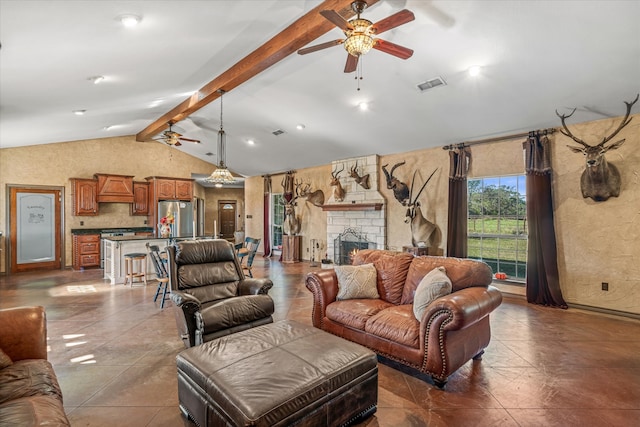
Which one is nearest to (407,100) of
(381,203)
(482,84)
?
(482,84)

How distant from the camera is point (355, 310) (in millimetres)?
3031

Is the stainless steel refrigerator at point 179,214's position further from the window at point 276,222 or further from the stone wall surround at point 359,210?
the stone wall surround at point 359,210

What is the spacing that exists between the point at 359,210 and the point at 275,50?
4.23 m

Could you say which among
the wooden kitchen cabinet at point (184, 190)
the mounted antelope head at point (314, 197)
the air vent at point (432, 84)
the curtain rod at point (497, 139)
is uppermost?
the air vent at point (432, 84)

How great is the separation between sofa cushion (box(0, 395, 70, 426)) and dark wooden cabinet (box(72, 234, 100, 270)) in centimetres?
758

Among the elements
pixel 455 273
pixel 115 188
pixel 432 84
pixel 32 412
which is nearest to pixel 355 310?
pixel 455 273

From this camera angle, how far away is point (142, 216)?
909 centimetres

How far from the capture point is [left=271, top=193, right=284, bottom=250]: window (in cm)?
1002

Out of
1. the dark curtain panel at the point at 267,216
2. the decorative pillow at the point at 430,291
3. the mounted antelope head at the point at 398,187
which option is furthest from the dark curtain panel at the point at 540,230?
the dark curtain panel at the point at 267,216

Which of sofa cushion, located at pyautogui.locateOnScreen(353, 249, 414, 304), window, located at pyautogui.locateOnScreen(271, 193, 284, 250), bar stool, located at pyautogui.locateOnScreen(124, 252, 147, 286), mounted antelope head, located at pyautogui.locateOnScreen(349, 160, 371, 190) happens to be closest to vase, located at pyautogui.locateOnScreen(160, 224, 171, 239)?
bar stool, located at pyautogui.locateOnScreen(124, 252, 147, 286)

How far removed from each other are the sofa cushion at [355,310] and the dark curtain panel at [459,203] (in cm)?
295

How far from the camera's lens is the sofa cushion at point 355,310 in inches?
116

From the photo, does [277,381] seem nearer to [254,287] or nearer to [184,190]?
[254,287]

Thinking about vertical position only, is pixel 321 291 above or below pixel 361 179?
below
